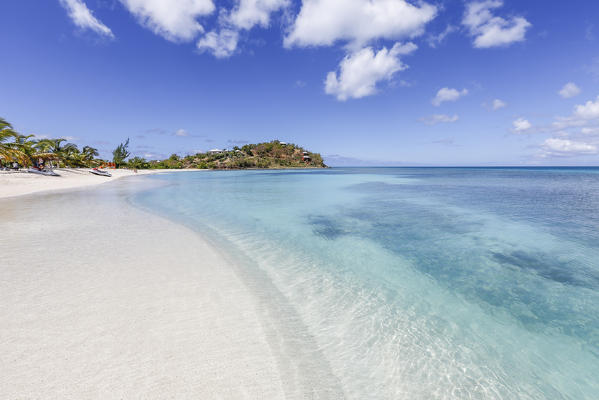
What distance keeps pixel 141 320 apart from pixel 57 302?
1682 mm

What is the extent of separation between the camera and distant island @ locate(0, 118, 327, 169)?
3350cm

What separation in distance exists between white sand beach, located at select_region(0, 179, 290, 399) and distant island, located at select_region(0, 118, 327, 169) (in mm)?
31716

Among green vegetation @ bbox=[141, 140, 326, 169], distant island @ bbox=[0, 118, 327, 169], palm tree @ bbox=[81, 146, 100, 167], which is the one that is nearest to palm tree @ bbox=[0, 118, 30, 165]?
distant island @ bbox=[0, 118, 327, 169]

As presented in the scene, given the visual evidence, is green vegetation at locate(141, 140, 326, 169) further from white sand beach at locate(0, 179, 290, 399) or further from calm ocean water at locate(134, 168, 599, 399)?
calm ocean water at locate(134, 168, 599, 399)

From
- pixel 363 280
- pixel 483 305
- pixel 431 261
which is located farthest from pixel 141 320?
pixel 431 261

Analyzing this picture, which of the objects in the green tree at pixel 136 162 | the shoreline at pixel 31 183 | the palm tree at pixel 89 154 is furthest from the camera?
the green tree at pixel 136 162

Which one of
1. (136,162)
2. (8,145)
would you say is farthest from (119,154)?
(8,145)

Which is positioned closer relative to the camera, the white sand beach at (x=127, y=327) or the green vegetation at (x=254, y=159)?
the white sand beach at (x=127, y=327)

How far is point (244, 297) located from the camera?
456 cm

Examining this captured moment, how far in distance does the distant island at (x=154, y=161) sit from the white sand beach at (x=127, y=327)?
104 ft

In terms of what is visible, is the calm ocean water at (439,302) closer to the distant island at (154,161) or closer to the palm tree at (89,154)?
the distant island at (154,161)

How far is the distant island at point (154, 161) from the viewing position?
1319 inches

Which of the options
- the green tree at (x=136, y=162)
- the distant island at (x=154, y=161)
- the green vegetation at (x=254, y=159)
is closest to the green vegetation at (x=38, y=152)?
the distant island at (x=154, y=161)

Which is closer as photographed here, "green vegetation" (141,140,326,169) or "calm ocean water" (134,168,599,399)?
"calm ocean water" (134,168,599,399)
